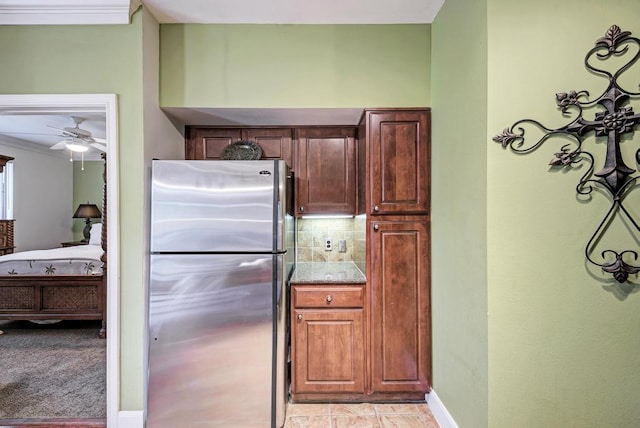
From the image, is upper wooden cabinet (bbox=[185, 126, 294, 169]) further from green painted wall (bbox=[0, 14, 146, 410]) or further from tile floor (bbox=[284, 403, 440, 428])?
tile floor (bbox=[284, 403, 440, 428])

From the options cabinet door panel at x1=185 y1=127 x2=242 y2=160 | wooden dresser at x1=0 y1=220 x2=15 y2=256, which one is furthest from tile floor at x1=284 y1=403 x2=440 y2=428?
wooden dresser at x1=0 y1=220 x2=15 y2=256

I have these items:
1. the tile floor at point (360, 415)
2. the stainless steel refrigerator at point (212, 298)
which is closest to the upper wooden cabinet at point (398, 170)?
the stainless steel refrigerator at point (212, 298)

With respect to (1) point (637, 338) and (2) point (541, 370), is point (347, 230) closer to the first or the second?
(2) point (541, 370)

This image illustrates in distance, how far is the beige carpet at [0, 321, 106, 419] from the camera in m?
2.21

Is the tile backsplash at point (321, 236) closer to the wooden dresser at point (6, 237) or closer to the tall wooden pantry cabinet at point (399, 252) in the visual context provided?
the tall wooden pantry cabinet at point (399, 252)

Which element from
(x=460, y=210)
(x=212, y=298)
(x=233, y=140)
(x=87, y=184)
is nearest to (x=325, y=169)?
(x=233, y=140)

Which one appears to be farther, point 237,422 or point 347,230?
point 347,230

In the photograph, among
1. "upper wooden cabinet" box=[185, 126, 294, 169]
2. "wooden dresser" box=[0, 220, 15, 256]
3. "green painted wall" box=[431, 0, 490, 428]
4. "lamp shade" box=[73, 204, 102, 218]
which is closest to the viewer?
"green painted wall" box=[431, 0, 490, 428]

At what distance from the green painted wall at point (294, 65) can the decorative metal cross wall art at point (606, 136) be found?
2.97 ft

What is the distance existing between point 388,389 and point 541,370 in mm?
1039

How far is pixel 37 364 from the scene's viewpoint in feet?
9.48

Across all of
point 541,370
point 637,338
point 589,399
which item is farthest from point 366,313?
point 637,338

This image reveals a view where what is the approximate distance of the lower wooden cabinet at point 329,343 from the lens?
7.14 ft

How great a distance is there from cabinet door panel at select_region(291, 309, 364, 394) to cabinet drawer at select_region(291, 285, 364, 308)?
13 centimetres
